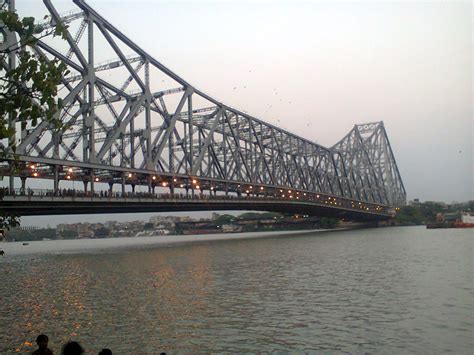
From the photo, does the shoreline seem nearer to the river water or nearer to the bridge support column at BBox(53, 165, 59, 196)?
the bridge support column at BBox(53, 165, 59, 196)

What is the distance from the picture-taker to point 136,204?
2413 inches

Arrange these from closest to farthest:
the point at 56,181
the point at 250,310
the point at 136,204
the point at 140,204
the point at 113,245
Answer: the point at 250,310, the point at 56,181, the point at 136,204, the point at 140,204, the point at 113,245

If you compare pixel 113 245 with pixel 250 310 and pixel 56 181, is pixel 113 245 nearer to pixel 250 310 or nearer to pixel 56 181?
pixel 56 181

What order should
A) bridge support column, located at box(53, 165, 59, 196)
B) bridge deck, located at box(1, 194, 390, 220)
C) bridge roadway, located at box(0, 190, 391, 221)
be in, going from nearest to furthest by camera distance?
1. bridge roadway, located at box(0, 190, 391, 221)
2. bridge deck, located at box(1, 194, 390, 220)
3. bridge support column, located at box(53, 165, 59, 196)

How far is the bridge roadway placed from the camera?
47094 millimetres

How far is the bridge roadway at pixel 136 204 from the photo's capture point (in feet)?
155

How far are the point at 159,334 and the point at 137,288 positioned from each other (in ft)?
34.2

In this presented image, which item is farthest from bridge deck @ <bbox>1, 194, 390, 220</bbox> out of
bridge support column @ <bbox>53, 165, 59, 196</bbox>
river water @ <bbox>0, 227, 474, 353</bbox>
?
river water @ <bbox>0, 227, 474, 353</bbox>

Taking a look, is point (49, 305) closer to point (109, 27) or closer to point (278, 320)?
point (278, 320)

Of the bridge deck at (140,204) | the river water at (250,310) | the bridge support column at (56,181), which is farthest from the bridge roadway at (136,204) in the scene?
the river water at (250,310)

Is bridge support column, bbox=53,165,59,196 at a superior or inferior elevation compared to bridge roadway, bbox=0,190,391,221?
superior

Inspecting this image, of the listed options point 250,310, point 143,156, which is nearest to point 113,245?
point 143,156

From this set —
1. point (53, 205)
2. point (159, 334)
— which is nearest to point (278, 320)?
point (159, 334)

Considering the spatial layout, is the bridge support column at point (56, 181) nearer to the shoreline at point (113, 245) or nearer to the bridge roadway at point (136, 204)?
Result: the bridge roadway at point (136, 204)
